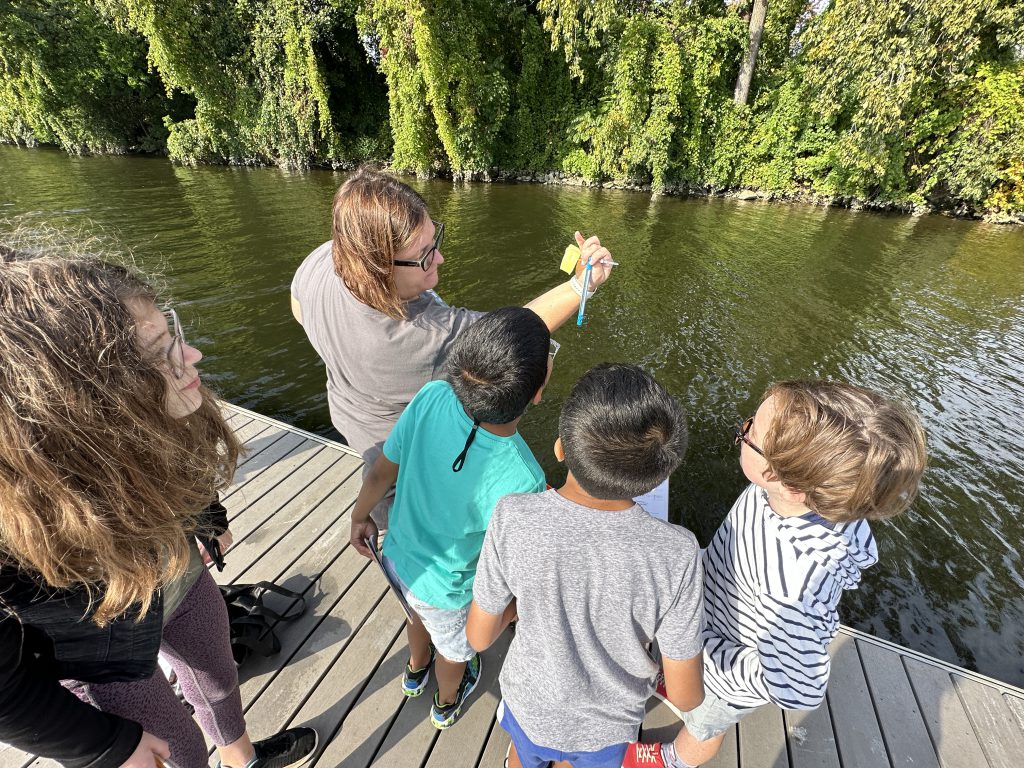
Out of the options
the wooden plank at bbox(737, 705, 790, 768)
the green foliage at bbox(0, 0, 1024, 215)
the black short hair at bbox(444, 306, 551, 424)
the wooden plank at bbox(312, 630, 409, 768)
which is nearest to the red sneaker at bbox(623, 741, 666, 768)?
the wooden plank at bbox(737, 705, 790, 768)

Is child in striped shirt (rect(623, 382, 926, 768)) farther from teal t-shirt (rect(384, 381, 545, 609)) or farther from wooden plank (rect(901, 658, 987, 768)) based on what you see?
wooden plank (rect(901, 658, 987, 768))

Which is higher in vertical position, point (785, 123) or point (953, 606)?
point (785, 123)

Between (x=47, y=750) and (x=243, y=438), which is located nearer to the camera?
(x=47, y=750)

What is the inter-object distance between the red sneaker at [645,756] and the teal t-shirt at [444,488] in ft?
3.26

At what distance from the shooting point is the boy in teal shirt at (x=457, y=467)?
3.89ft

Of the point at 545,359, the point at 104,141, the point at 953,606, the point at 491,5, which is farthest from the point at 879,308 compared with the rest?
the point at 104,141

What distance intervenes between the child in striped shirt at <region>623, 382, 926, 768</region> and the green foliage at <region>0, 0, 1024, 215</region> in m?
16.1

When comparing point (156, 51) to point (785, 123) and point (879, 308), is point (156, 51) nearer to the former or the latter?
point (785, 123)

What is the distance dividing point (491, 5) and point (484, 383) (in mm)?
20547

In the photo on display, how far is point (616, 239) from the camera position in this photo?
11.5 metres

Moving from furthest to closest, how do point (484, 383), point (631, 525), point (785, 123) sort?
1. point (785, 123)
2. point (484, 383)
3. point (631, 525)

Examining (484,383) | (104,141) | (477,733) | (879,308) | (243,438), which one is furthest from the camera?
(104,141)

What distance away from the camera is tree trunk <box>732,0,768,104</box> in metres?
15.3

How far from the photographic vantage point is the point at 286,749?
1.67m
